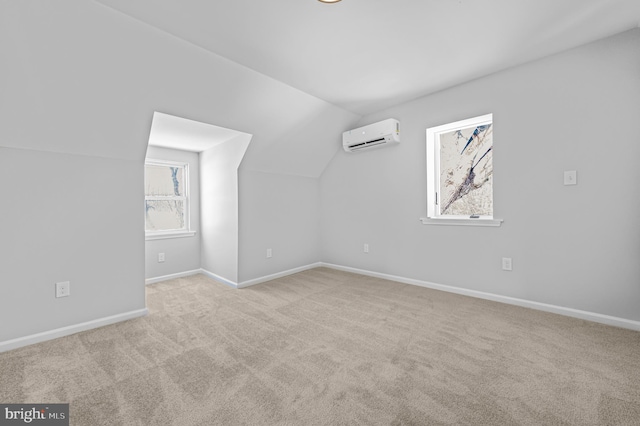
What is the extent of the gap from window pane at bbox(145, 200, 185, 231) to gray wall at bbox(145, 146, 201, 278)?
0.58 ft

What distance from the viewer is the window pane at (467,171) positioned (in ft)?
10.2

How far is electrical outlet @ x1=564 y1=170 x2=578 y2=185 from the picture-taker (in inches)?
96.2

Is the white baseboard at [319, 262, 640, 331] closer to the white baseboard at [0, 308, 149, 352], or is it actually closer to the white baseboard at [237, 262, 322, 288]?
the white baseboard at [237, 262, 322, 288]

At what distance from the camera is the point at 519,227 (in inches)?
108

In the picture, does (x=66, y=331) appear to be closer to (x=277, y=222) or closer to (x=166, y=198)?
(x=166, y=198)

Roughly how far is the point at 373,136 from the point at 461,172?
48.1 inches

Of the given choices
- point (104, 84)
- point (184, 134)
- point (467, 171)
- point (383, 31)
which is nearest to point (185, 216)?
point (184, 134)

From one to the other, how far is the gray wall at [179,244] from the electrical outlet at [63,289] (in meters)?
1.47

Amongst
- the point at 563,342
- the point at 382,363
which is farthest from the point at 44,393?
the point at 563,342

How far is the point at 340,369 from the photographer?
1.77 m

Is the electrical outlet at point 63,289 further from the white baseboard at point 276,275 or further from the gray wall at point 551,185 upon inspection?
the gray wall at point 551,185

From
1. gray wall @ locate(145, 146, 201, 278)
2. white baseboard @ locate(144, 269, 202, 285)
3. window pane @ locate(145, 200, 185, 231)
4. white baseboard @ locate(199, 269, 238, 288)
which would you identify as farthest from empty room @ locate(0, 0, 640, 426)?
window pane @ locate(145, 200, 185, 231)

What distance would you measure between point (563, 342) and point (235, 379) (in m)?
2.41

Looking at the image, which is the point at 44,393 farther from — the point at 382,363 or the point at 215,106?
the point at 215,106
